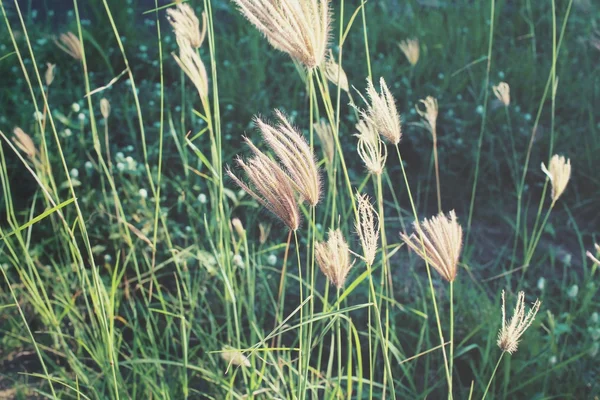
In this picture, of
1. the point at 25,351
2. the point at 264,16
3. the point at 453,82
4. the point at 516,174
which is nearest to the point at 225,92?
the point at 453,82

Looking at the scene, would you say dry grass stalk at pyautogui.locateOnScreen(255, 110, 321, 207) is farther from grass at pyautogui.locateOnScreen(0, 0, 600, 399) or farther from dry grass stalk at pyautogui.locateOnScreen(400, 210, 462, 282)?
grass at pyautogui.locateOnScreen(0, 0, 600, 399)

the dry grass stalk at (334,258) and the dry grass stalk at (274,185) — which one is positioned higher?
the dry grass stalk at (274,185)

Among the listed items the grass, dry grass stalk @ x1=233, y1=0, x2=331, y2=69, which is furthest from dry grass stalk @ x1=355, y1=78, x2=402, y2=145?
the grass

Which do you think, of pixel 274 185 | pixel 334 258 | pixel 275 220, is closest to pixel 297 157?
pixel 274 185

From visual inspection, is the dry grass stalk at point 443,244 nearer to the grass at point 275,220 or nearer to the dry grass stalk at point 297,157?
the dry grass stalk at point 297,157

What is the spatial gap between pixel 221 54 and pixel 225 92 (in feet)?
1.64

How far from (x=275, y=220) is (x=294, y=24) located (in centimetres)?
168

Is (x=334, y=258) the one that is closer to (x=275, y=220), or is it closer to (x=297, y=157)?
(x=297, y=157)

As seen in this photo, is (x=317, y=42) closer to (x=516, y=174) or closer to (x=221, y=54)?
(x=516, y=174)

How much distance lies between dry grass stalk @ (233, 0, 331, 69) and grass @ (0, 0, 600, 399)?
48 cm

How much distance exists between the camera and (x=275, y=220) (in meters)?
2.59

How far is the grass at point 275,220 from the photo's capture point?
1.76 m

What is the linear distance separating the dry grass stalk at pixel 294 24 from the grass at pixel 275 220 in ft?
1.56

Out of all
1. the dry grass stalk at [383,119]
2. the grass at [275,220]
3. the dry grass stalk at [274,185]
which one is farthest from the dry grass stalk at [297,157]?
the grass at [275,220]
